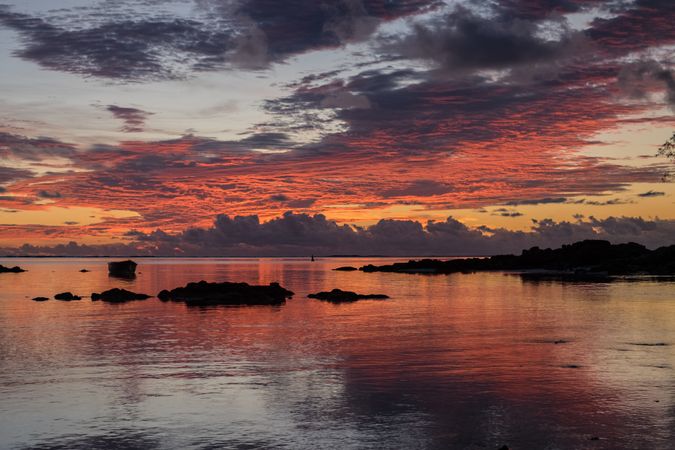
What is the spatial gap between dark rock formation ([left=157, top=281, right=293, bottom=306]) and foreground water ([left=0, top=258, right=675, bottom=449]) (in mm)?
18709

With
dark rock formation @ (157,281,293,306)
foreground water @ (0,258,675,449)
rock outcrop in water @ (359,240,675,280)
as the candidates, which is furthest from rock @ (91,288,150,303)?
rock outcrop in water @ (359,240,675,280)

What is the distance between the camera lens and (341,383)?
2706cm

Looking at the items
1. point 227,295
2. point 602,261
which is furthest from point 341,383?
point 602,261

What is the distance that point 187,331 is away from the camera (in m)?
46.9

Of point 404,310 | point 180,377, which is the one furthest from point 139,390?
point 404,310

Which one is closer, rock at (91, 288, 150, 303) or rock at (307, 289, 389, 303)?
rock at (307, 289, 389, 303)

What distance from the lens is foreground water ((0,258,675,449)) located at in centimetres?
1933

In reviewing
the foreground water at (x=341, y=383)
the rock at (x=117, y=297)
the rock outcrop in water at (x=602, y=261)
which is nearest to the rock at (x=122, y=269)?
the rock outcrop in water at (x=602, y=261)

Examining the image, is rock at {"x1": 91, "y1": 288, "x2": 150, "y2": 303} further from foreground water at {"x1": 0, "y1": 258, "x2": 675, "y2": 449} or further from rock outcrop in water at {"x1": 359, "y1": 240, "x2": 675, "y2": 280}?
rock outcrop in water at {"x1": 359, "y1": 240, "x2": 675, "y2": 280}

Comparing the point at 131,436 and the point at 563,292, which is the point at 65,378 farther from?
the point at 563,292

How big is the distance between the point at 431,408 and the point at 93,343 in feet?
83.9

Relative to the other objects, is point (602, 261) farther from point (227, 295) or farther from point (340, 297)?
point (227, 295)

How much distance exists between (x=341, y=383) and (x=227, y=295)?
49.3 metres

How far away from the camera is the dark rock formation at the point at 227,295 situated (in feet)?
242
